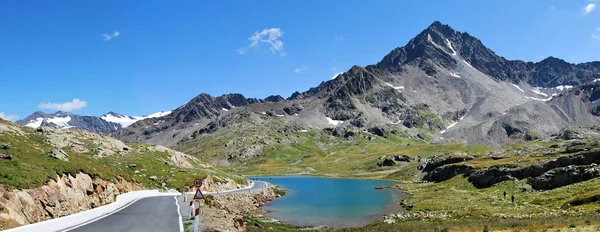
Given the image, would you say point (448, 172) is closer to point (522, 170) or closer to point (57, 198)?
point (522, 170)

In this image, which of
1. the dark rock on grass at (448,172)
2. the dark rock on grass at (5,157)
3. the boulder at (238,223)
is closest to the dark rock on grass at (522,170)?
the dark rock on grass at (448,172)

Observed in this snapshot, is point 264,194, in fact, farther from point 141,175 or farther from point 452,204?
point 452,204

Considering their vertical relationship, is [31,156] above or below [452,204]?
above

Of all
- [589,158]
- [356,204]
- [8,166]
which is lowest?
[356,204]

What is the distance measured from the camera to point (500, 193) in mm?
78875

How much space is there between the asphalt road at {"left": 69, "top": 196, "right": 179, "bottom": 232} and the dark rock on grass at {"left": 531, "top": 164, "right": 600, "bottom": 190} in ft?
237

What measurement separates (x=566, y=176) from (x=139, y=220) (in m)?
78.8

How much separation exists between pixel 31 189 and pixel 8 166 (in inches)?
149

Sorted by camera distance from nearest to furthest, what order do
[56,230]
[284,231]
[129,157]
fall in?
[56,230], [284,231], [129,157]

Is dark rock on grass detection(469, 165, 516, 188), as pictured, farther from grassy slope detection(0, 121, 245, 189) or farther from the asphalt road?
the asphalt road

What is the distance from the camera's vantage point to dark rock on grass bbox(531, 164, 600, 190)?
2744 inches

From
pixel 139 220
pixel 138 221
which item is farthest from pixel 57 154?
pixel 138 221

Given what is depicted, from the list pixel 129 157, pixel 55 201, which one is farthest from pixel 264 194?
pixel 55 201

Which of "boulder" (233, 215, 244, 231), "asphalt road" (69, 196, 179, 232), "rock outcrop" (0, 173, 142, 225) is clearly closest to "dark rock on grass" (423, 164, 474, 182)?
"boulder" (233, 215, 244, 231)
